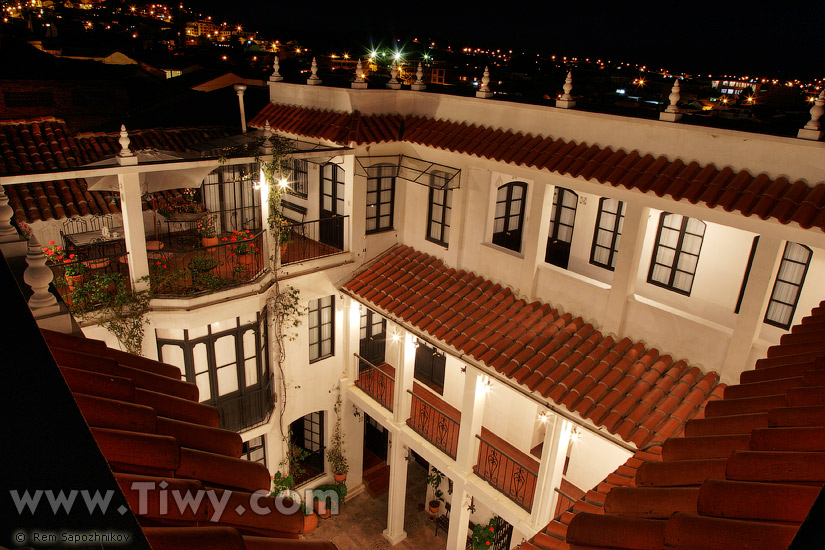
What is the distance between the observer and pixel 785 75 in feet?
68.2

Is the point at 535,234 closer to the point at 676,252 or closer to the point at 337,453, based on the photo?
the point at 676,252

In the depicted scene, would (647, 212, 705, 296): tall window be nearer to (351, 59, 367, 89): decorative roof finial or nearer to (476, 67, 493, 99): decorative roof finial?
(476, 67, 493, 99): decorative roof finial

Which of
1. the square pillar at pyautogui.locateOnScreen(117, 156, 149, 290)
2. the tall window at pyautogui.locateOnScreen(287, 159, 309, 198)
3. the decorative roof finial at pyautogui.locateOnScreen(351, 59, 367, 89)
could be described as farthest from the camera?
the tall window at pyautogui.locateOnScreen(287, 159, 309, 198)

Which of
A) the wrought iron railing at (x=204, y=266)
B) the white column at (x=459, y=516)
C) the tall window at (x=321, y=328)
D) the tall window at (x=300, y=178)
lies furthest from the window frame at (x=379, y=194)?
the white column at (x=459, y=516)

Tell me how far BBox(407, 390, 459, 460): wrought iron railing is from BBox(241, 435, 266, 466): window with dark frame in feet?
12.4

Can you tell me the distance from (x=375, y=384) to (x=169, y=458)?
1255cm

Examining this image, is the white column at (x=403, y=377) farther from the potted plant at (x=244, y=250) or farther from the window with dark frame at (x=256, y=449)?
the potted plant at (x=244, y=250)

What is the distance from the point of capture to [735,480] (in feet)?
9.67

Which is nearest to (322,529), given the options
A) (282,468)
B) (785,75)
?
(282,468)

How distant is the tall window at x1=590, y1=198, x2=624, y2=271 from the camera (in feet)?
36.1

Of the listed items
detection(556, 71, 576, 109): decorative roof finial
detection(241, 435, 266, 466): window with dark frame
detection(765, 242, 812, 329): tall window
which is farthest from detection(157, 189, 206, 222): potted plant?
detection(765, 242, 812, 329): tall window

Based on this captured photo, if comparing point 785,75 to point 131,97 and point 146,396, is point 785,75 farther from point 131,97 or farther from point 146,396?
point 131,97

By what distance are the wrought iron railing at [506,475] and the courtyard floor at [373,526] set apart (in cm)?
407

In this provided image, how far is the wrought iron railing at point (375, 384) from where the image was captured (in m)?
14.6
